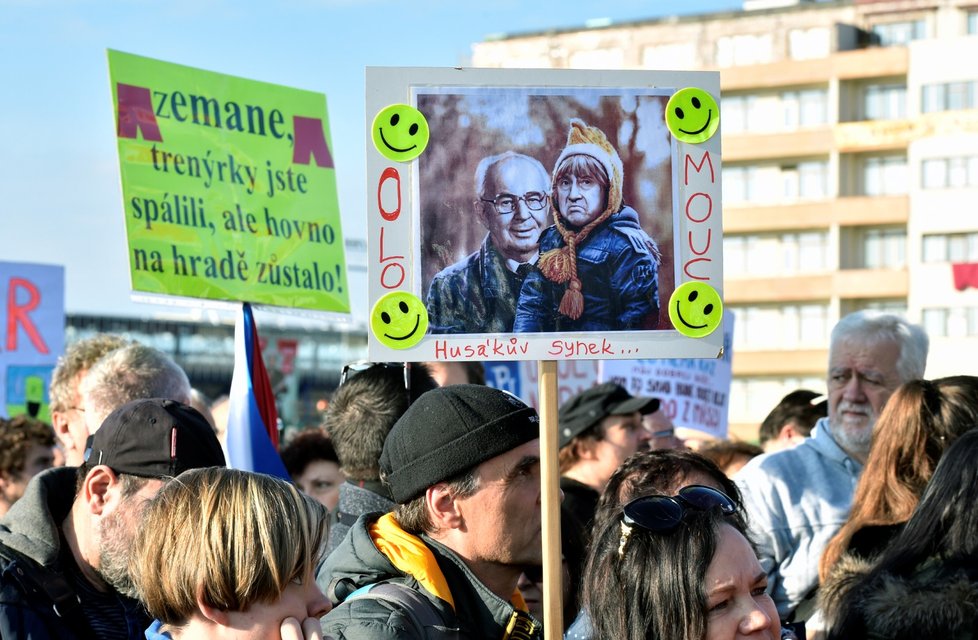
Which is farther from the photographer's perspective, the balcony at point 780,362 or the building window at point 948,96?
the balcony at point 780,362

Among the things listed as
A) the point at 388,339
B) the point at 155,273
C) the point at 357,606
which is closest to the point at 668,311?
the point at 388,339

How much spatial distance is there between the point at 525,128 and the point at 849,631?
1569mm

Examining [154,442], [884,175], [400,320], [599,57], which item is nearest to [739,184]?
[884,175]

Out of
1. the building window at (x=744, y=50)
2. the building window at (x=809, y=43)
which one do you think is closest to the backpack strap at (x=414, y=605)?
the building window at (x=809, y=43)

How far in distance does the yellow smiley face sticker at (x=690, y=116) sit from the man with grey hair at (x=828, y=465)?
4.78ft

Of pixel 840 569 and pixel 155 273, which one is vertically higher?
pixel 155 273

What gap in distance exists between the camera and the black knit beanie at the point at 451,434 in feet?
12.5

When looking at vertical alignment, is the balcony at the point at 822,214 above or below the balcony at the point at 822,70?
below

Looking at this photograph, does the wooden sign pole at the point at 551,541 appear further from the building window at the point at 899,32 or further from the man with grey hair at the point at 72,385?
the building window at the point at 899,32

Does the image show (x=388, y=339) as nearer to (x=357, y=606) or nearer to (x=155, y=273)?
(x=357, y=606)

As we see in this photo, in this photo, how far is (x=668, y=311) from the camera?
4066 mm

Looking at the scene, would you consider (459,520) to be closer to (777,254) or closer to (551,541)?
(551,541)

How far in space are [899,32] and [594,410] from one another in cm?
5784

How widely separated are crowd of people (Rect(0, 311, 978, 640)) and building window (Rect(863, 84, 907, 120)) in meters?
56.6
